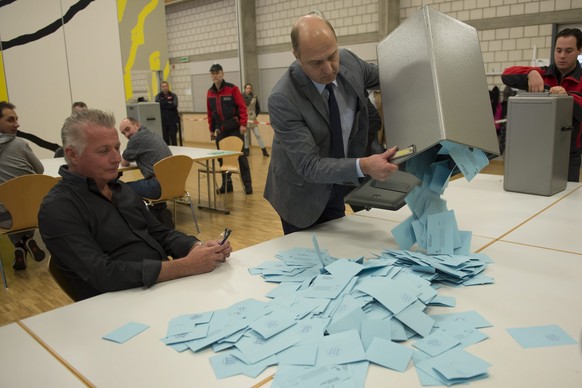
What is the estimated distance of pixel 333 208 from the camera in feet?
7.27

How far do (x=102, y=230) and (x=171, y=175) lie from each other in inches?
108

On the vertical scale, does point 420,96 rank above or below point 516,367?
above

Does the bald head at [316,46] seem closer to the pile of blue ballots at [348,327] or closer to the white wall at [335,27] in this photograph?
the pile of blue ballots at [348,327]

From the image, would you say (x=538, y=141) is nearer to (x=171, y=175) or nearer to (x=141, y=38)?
(x=171, y=175)

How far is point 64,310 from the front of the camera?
1.32 m

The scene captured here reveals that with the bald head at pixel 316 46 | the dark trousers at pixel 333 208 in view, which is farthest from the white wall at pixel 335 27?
the bald head at pixel 316 46

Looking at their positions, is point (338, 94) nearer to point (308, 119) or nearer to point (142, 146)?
point (308, 119)

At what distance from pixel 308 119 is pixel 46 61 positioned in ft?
19.6

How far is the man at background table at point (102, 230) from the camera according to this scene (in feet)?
4.79

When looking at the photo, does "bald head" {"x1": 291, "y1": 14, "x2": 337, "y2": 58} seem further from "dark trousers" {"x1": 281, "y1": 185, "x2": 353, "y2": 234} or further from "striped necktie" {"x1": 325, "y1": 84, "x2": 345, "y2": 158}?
"dark trousers" {"x1": 281, "y1": 185, "x2": 353, "y2": 234}

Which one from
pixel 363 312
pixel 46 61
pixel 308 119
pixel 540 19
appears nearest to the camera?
pixel 363 312

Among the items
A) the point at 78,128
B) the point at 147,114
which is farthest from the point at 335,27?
the point at 78,128

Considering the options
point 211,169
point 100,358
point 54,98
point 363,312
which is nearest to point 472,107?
point 363,312

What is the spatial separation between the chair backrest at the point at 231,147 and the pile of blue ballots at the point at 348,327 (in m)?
4.32
